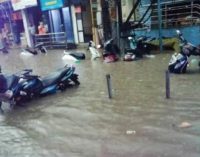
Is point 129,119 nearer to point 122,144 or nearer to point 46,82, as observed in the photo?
point 122,144

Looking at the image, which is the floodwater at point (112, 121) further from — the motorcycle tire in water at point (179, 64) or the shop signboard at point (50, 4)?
the shop signboard at point (50, 4)

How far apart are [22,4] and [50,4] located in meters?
4.45

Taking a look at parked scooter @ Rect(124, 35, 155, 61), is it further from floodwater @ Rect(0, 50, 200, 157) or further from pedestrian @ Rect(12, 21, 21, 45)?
pedestrian @ Rect(12, 21, 21, 45)

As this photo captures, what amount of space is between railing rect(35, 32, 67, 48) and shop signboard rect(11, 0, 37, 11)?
2570 mm

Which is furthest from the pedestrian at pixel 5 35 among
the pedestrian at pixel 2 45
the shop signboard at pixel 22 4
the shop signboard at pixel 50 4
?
the shop signboard at pixel 50 4

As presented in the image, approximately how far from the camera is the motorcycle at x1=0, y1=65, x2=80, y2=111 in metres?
8.74

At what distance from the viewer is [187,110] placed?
22.9 feet

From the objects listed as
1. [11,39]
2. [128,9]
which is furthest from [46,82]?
[11,39]

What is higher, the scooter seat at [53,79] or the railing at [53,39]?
the scooter seat at [53,79]

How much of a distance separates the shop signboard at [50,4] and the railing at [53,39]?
Answer: 1.79m

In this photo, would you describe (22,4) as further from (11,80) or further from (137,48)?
(11,80)

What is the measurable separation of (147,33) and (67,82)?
26.8 feet

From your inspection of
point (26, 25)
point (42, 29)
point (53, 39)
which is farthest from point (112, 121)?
point (26, 25)

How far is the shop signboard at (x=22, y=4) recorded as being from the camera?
26.3m
